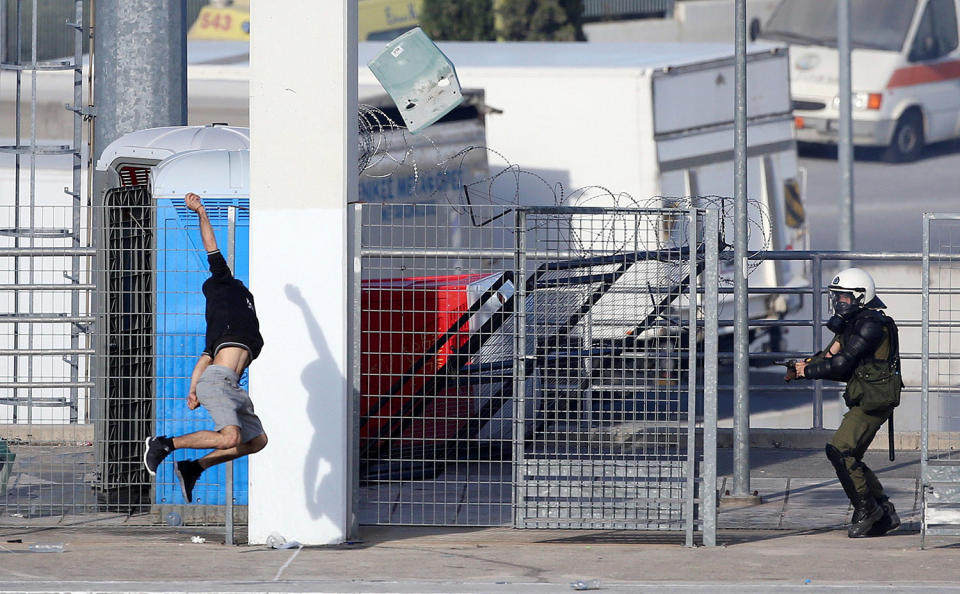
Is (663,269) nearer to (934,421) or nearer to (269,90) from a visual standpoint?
(269,90)

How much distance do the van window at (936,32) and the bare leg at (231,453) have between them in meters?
21.5

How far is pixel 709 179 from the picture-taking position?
1714 cm

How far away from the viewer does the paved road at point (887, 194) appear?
1086 inches

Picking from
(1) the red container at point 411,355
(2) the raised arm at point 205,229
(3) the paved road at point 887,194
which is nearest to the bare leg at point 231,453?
(2) the raised arm at point 205,229

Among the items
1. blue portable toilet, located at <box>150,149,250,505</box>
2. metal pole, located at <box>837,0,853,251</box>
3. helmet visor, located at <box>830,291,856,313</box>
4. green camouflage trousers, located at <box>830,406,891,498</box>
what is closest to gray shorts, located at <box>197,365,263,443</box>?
blue portable toilet, located at <box>150,149,250,505</box>

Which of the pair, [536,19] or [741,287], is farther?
[536,19]

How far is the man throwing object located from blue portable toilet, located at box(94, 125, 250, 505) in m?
0.87

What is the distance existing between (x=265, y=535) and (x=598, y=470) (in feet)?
6.57

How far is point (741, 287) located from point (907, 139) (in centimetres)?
2069

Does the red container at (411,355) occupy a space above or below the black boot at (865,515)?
above

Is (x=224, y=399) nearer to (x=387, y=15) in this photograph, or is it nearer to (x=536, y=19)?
(x=387, y=15)

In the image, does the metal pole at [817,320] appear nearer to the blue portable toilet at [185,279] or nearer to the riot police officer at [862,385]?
the riot police officer at [862,385]

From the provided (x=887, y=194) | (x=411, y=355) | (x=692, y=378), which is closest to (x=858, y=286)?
(x=692, y=378)

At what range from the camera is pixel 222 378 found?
6.93 meters
